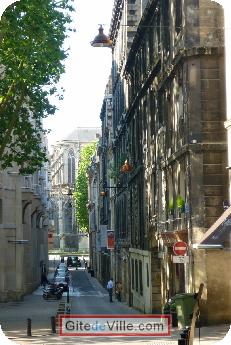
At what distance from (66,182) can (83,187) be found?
9.91ft

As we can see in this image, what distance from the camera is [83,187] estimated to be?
99500 mm

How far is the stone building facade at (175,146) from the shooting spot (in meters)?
23.7

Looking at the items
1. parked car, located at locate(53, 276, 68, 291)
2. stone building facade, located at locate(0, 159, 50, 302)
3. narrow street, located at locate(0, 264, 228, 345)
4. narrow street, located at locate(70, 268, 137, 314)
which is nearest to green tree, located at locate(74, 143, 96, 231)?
narrow street, located at locate(70, 268, 137, 314)

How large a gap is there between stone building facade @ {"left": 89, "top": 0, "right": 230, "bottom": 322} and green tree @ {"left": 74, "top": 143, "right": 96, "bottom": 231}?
53934mm

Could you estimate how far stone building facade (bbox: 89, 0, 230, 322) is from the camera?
77.6ft

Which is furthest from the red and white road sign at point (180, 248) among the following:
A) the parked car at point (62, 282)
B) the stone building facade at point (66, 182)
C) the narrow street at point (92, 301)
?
the stone building facade at point (66, 182)

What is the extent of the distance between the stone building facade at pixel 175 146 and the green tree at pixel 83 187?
53934 millimetres

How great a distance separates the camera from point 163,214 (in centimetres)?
2981

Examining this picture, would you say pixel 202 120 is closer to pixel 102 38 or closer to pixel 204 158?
pixel 204 158

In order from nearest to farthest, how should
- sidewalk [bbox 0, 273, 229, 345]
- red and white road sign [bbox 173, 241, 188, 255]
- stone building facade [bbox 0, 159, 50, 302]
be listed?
sidewalk [bbox 0, 273, 229, 345], red and white road sign [bbox 173, 241, 188, 255], stone building facade [bbox 0, 159, 50, 302]

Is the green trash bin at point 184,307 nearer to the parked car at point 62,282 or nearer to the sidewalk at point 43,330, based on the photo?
the sidewalk at point 43,330

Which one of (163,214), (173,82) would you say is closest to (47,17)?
(173,82)

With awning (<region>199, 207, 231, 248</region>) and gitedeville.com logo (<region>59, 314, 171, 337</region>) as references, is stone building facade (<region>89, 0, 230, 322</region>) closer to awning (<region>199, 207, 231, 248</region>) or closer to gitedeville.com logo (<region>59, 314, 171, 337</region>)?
awning (<region>199, 207, 231, 248</region>)

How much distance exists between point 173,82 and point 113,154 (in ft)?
102
